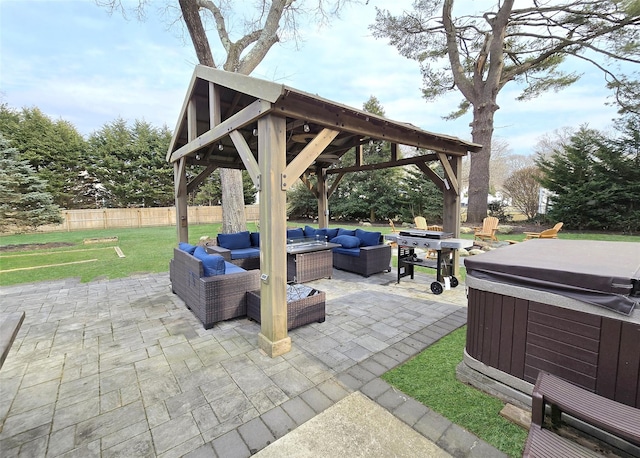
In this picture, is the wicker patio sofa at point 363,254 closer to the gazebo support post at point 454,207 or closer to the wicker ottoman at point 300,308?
the gazebo support post at point 454,207

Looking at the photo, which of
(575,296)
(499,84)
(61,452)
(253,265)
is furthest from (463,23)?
(61,452)

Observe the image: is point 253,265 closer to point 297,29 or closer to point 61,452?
point 61,452

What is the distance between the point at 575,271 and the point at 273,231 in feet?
7.89

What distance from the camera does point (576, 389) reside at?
1.75m

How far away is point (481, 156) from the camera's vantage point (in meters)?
10.9

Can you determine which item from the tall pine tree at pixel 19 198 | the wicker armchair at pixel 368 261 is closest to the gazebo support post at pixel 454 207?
the wicker armchair at pixel 368 261

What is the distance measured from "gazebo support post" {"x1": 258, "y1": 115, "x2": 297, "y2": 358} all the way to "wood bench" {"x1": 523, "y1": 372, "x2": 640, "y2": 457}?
2.12 meters

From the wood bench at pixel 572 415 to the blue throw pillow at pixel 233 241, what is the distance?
232 inches

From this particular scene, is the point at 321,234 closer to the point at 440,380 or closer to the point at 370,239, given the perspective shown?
the point at 370,239

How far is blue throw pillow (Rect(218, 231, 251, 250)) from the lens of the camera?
648cm

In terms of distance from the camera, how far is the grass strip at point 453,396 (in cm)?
186

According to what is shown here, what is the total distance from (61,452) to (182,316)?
2.22 metres

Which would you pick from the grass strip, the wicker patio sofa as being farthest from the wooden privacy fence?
the grass strip

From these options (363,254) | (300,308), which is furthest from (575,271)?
(363,254)
